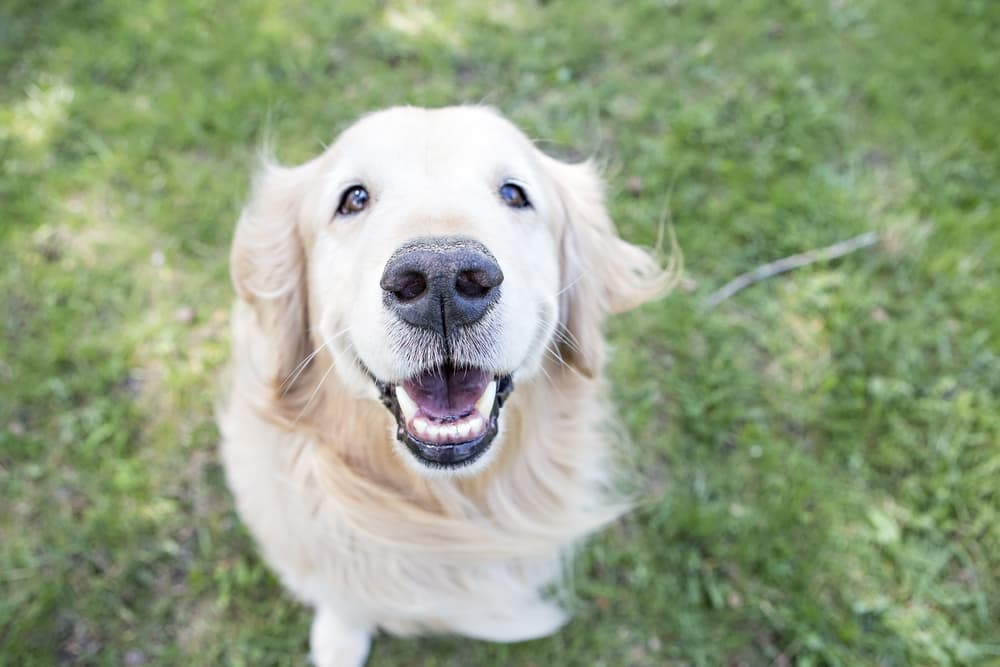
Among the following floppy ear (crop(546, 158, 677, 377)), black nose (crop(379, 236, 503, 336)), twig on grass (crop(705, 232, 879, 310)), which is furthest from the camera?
twig on grass (crop(705, 232, 879, 310))

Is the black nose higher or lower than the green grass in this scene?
higher

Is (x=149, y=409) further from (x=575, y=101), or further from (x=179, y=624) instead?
(x=575, y=101)

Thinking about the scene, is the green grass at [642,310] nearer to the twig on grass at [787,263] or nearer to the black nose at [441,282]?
the twig on grass at [787,263]

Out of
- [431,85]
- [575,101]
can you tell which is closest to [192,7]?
[431,85]

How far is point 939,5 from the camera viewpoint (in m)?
4.95

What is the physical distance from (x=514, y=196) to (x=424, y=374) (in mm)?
750

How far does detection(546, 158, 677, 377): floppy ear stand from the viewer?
2.47 metres

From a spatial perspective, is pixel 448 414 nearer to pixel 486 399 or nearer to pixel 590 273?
pixel 486 399

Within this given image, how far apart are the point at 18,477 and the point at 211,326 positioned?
1.19m

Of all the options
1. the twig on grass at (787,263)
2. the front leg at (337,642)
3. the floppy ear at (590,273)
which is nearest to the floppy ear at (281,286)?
the floppy ear at (590,273)

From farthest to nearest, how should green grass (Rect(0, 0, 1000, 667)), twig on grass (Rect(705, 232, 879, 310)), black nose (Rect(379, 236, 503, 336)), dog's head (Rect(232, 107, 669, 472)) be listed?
1. twig on grass (Rect(705, 232, 879, 310))
2. green grass (Rect(0, 0, 1000, 667))
3. dog's head (Rect(232, 107, 669, 472))
4. black nose (Rect(379, 236, 503, 336))

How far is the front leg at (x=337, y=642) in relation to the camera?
2.84 metres

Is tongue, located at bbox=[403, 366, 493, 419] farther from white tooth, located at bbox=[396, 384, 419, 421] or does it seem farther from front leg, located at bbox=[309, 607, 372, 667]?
front leg, located at bbox=[309, 607, 372, 667]

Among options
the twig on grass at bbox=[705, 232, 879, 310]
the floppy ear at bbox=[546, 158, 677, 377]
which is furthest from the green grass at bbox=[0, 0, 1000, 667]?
the floppy ear at bbox=[546, 158, 677, 377]
